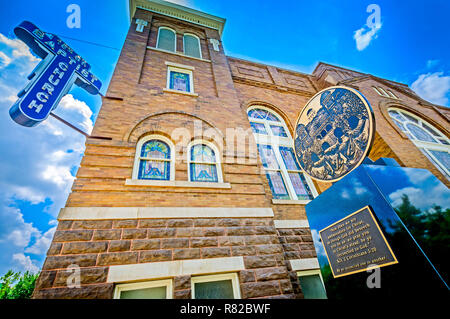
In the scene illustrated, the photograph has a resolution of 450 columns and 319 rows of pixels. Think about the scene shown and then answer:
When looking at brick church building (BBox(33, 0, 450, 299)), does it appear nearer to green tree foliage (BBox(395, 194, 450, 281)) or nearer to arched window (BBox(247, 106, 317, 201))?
arched window (BBox(247, 106, 317, 201))

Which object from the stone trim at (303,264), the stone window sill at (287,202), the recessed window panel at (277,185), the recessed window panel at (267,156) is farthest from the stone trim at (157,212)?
the recessed window panel at (267,156)

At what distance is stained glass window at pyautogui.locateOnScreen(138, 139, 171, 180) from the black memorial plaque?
4128mm

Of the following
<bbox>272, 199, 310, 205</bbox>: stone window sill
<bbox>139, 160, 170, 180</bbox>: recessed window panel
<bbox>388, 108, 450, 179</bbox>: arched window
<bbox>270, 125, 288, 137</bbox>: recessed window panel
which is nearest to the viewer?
<bbox>139, 160, 170, 180</bbox>: recessed window panel

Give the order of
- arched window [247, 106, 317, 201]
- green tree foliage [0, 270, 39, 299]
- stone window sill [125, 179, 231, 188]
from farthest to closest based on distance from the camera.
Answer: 1. green tree foliage [0, 270, 39, 299]
2. arched window [247, 106, 317, 201]
3. stone window sill [125, 179, 231, 188]

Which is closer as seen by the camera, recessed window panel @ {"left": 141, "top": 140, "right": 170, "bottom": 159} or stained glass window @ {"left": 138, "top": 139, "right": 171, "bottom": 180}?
stained glass window @ {"left": 138, "top": 139, "right": 171, "bottom": 180}

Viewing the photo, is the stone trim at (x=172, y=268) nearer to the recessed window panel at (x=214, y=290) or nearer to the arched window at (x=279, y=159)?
the recessed window panel at (x=214, y=290)

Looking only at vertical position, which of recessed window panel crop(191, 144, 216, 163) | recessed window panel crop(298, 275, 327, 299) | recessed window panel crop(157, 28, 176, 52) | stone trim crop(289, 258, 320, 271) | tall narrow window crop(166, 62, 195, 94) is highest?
recessed window panel crop(157, 28, 176, 52)

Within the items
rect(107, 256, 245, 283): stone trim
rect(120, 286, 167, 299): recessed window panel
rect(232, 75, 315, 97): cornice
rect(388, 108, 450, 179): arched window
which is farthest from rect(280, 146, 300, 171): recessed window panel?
rect(388, 108, 450, 179): arched window

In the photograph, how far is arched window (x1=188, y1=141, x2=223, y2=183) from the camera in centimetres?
581

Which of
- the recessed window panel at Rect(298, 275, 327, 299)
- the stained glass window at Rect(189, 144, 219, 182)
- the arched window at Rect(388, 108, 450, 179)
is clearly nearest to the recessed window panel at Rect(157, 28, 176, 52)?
the stained glass window at Rect(189, 144, 219, 182)

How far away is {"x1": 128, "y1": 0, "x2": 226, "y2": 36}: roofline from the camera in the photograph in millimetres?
11227

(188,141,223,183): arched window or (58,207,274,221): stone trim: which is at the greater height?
(188,141,223,183): arched window

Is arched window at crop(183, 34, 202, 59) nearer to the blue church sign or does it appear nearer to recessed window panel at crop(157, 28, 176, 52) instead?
recessed window panel at crop(157, 28, 176, 52)
